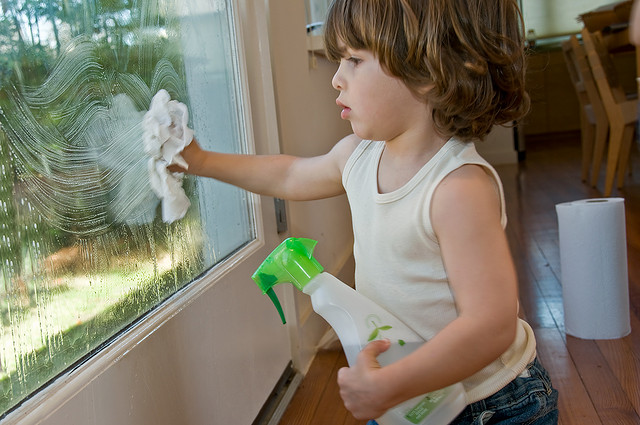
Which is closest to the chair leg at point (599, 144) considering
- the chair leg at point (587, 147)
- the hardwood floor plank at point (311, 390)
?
the chair leg at point (587, 147)

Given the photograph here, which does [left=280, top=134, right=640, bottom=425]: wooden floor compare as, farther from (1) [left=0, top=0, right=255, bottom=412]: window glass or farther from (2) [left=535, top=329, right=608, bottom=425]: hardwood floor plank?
(1) [left=0, top=0, right=255, bottom=412]: window glass

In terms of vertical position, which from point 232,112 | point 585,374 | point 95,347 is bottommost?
point 585,374

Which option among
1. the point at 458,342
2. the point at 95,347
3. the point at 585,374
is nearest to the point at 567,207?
the point at 585,374

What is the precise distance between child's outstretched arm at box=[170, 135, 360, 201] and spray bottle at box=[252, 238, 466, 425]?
188 mm

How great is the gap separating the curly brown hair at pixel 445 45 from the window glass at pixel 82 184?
0.26m

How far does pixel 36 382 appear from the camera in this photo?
0.63 meters

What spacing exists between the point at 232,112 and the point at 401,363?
2.33 ft

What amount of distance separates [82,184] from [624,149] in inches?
128

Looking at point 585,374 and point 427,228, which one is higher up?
point 427,228

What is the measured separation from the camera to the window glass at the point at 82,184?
2.03 feet

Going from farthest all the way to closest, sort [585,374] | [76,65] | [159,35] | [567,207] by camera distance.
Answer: [567,207] < [585,374] < [159,35] < [76,65]

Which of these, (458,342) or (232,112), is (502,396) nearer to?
(458,342)

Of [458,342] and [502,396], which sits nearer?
[458,342]

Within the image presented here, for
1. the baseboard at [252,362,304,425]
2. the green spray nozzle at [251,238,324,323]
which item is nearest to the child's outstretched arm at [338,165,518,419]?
the green spray nozzle at [251,238,324,323]
